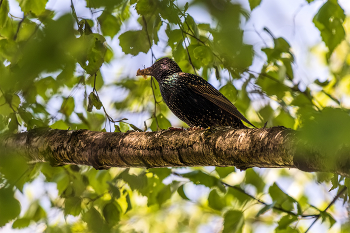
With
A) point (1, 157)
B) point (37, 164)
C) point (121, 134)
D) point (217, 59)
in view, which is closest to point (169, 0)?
point (1, 157)

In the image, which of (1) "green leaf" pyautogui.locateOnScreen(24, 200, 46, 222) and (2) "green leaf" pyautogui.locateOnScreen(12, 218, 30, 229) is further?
(1) "green leaf" pyautogui.locateOnScreen(24, 200, 46, 222)

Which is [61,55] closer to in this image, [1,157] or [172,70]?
[1,157]

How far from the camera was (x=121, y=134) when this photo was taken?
2.24 m

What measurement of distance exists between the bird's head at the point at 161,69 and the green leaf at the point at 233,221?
4.87ft

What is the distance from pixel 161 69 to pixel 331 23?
67.3 inches

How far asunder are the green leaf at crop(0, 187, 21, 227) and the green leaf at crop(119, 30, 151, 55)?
63.4 inches

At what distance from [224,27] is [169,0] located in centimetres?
Result: 38

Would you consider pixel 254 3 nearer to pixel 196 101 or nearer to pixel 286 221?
pixel 196 101

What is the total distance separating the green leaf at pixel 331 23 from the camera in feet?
6.54

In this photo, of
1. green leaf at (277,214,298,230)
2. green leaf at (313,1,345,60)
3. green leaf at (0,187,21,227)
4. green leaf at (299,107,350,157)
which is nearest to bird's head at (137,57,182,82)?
green leaf at (313,1,345,60)

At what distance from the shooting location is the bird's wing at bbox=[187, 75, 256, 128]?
2.82m

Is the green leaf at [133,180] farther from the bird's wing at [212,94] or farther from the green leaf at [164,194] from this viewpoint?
the bird's wing at [212,94]

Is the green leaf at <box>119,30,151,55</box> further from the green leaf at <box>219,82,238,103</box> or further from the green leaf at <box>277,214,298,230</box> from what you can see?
the green leaf at <box>277,214,298,230</box>

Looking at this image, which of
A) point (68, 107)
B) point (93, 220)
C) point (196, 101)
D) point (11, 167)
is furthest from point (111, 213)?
point (11, 167)
